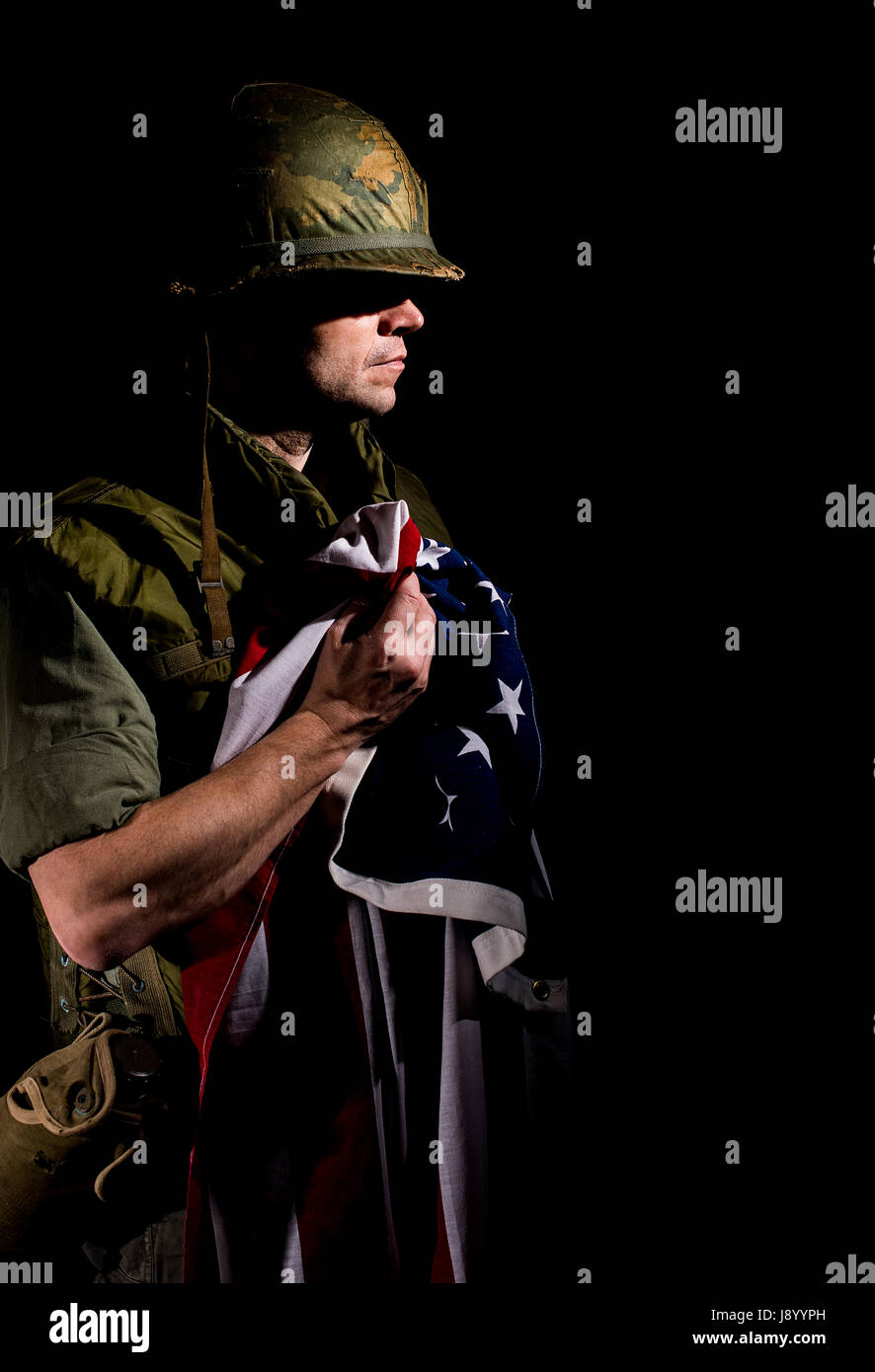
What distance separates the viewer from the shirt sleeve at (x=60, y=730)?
1543 millimetres

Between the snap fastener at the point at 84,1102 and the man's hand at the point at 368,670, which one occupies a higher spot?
the man's hand at the point at 368,670

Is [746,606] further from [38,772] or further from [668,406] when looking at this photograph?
[38,772]

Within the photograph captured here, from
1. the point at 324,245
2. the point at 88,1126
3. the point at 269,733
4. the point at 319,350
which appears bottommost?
the point at 88,1126

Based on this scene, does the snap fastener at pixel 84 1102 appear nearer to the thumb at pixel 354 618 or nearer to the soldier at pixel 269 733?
the soldier at pixel 269 733

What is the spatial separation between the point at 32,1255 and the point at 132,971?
0.49 m

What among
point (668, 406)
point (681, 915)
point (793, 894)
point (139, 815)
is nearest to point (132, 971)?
point (139, 815)

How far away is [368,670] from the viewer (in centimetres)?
172

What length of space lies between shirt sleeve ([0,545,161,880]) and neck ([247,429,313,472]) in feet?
1.41

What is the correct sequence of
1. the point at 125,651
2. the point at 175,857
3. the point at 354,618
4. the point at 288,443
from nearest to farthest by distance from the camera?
the point at 175,857 → the point at 125,651 → the point at 354,618 → the point at 288,443

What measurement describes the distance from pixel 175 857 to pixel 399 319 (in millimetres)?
913

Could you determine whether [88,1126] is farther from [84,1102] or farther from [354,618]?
[354,618]
